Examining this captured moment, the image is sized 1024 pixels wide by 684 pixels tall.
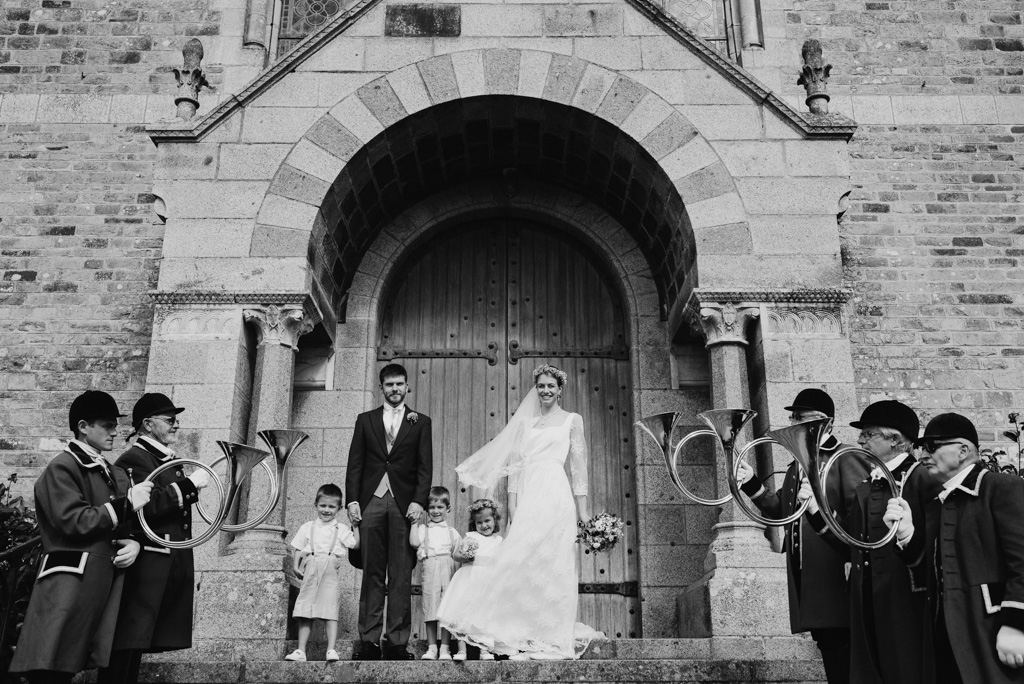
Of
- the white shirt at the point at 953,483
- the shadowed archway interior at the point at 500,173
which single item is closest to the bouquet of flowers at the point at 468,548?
the shadowed archway interior at the point at 500,173

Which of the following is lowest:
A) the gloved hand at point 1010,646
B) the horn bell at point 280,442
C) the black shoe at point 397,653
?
the black shoe at point 397,653

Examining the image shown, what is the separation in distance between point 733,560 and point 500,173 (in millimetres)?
4362

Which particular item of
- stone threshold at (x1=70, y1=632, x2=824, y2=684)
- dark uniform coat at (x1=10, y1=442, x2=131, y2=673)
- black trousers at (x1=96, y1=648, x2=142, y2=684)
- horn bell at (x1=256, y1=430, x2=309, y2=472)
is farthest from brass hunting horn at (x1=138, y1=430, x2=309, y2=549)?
stone threshold at (x1=70, y1=632, x2=824, y2=684)

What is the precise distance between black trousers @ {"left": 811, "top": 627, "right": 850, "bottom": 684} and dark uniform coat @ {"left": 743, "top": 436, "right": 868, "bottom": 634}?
12 cm

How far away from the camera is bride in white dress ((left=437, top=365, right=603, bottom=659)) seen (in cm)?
623

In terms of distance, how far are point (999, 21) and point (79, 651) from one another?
33.0 feet

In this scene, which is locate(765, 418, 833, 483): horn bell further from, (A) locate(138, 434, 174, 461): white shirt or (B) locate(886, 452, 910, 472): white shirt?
(A) locate(138, 434, 174, 461): white shirt

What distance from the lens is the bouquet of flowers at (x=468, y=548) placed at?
6.59m

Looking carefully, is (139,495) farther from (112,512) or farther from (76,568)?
(76,568)

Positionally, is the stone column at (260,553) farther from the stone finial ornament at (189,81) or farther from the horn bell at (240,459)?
the stone finial ornament at (189,81)

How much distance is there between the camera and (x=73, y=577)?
460 cm

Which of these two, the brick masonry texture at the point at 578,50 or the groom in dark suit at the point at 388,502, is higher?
the brick masonry texture at the point at 578,50

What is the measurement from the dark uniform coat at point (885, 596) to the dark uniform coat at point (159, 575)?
3.23 meters

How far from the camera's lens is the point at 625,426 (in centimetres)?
909
